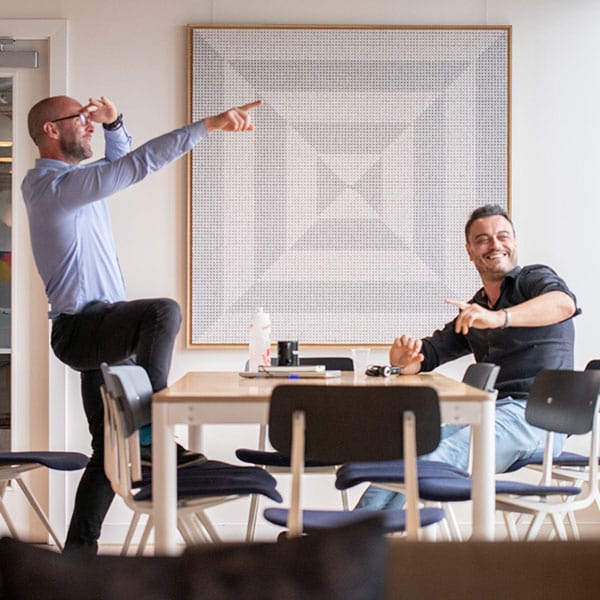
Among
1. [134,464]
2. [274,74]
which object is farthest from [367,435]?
[274,74]

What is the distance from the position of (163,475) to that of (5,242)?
297 cm

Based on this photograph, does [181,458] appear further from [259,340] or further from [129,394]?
[129,394]

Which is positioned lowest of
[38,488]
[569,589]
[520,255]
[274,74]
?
[38,488]

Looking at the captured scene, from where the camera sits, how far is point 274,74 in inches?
206

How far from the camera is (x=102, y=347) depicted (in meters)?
3.61

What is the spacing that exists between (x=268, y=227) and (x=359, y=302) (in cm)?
61

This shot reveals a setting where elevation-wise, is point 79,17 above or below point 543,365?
above

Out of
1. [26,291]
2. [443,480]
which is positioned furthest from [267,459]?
[26,291]

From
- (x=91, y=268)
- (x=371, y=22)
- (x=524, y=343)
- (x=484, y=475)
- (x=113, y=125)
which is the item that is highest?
(x=371, y=22)

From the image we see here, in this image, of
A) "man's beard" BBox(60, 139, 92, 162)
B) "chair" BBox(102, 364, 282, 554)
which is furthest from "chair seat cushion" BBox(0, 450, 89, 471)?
"man's beard" BBox(60, 139, 92, 162)

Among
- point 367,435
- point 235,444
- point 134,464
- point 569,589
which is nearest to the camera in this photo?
point 569,589

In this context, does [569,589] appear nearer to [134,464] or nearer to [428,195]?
[134,464]

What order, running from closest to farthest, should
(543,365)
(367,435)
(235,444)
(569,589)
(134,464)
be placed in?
(569,589)
(367,435)
(134,464)
(543,365)
(235,444)

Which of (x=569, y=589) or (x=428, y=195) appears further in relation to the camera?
(x=428, y=195)
